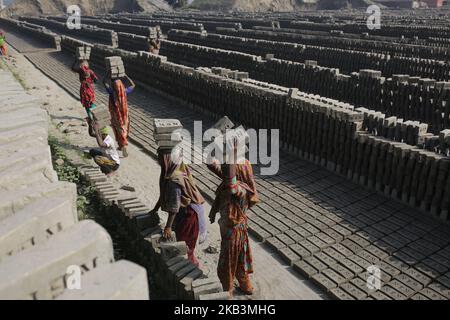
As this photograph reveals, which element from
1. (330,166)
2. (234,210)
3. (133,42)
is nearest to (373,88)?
(330,166)

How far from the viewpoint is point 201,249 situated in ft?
19.8

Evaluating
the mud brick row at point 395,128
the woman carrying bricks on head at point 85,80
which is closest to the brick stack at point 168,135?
the mud brick row at point 395,128

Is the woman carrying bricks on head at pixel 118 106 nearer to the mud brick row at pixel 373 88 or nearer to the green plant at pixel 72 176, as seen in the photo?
the green plant at pixel 72 176

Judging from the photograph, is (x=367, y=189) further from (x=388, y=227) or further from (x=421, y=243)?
(x=421, y=243)

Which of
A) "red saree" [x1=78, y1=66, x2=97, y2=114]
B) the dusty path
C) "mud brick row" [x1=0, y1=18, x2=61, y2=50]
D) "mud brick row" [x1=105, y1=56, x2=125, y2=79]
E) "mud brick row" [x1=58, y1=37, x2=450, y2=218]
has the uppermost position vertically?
"mud brick row" [x1=0, y1=18, x2=61, y2=50]

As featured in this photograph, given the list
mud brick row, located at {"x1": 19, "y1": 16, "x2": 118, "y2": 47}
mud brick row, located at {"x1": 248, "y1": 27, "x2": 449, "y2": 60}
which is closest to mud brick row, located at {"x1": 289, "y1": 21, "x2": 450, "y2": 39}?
mud brick row, located at {"x1": 248, "y1": 27, "x2": 449, "y2": 60}

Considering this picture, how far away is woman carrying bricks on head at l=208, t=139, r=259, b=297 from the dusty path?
565 millimetres

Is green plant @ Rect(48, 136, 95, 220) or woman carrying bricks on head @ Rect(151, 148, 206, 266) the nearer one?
woman carrying bricks on head @ Rect(151, 148, 206, 266)

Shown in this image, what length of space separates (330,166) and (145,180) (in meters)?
3.84

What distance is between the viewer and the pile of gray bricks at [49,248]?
88.2 inches

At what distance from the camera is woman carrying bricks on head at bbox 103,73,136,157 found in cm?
902

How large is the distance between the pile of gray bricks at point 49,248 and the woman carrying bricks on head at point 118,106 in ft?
18.5

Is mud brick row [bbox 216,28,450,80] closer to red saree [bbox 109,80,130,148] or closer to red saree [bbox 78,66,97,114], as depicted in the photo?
red saree [bbox 109,80,130,148]

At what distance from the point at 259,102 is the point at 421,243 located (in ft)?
17.2
